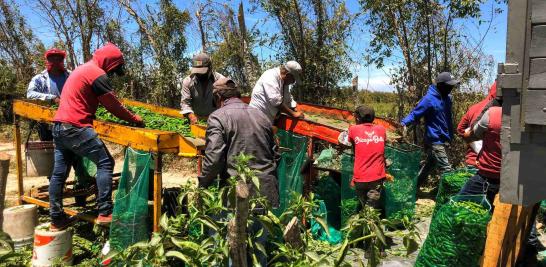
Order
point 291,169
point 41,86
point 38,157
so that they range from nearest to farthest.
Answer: point 291,169
point 38,157
point 41,86

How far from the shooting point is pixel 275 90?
18.2ft

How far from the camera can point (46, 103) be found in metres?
6.02

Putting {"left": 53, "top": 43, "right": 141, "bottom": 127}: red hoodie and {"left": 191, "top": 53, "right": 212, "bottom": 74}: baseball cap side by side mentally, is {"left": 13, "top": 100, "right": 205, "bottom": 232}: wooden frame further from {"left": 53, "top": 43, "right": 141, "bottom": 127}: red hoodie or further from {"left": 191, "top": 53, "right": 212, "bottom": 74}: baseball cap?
{"left": 191, "top": 53, "right": 212, "bottom": 74}: baseball cap

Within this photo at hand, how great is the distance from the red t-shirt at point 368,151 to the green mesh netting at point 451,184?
0.81 meters

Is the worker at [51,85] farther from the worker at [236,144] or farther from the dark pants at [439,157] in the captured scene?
the dark pants at [439,157]

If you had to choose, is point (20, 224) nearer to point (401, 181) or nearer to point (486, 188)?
point (401, 181)

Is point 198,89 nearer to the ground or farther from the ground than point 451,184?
farther from the ground

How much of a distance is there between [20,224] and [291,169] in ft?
9.95

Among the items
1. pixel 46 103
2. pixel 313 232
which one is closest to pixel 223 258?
pixel 313 232

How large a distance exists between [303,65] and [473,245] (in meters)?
6.52

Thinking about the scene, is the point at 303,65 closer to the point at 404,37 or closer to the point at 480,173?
the point at 404,37

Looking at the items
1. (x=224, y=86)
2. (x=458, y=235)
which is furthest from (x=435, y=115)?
(x=224, y=86)

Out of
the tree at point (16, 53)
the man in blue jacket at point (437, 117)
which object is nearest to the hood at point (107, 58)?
the man in blue jacket at point (437, 117)

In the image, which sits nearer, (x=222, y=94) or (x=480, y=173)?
(x=222, y=94)
